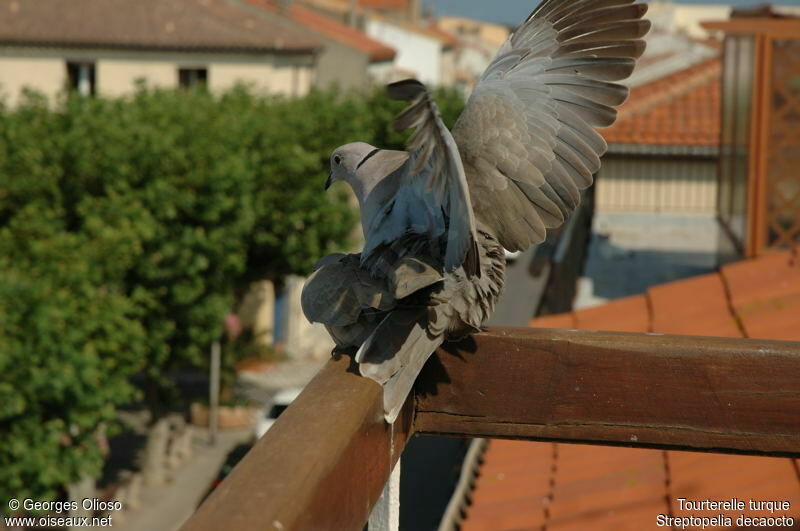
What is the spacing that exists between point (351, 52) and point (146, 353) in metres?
13.0

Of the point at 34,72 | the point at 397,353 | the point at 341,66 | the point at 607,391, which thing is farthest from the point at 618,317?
the point at 341,66

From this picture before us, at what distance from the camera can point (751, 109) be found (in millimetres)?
7895

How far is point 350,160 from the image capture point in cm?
310

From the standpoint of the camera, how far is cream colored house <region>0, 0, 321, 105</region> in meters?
23.1

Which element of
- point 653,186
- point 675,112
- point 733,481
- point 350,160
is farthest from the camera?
point 675,112

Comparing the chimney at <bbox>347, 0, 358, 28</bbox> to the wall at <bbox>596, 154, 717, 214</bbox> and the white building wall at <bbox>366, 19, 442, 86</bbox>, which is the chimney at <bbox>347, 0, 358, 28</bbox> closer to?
the white building wall at <bbox>366, 19, 442, 86</bbox>

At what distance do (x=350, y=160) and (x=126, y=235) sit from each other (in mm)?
11554

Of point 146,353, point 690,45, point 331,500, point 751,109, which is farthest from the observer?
point 690,45

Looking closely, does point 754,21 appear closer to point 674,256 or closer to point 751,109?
point 751,109

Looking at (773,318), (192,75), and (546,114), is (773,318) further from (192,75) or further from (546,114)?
(192,75)

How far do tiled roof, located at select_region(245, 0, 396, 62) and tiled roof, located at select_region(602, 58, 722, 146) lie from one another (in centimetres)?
1124

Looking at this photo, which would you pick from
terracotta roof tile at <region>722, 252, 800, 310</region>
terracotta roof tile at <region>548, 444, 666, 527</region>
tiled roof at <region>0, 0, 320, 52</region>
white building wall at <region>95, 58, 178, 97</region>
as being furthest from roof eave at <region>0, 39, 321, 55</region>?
terracotta roof tile at <region>548, 444, 666, 527</region>

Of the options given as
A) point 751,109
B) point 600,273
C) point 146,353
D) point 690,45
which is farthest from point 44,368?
point 690,45

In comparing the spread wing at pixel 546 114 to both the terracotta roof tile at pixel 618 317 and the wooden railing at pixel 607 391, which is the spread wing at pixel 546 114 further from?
the terracotta roof tile at pixel 618 317
